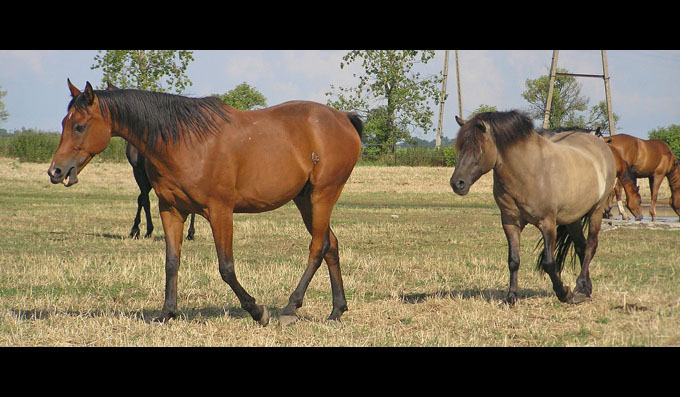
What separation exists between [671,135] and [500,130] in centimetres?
3498

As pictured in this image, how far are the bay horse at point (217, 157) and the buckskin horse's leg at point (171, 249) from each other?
0.03 feet

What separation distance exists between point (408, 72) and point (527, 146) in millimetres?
46629

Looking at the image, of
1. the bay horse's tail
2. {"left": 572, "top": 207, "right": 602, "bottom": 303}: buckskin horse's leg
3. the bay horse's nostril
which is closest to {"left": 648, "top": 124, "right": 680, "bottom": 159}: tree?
the bay horse's tail

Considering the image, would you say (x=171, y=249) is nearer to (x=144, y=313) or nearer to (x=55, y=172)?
(x=144, y=313)

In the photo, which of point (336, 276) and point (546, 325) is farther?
point (336, 276)

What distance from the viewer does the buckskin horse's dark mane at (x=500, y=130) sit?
7695mm

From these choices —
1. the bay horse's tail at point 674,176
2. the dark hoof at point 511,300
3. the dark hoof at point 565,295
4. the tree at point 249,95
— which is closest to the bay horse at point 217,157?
the dark hoof at point 511,300

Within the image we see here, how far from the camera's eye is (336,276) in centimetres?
747

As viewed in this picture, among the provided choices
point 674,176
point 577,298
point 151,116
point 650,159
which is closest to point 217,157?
point 151,116

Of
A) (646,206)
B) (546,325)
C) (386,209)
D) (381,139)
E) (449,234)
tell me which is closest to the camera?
(546,325)

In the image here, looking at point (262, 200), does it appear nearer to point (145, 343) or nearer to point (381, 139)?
point (145, 343)

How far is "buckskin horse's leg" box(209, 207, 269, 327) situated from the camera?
6570mm

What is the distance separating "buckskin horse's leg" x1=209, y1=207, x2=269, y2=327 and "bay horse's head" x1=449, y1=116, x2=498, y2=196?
2.64 metres
